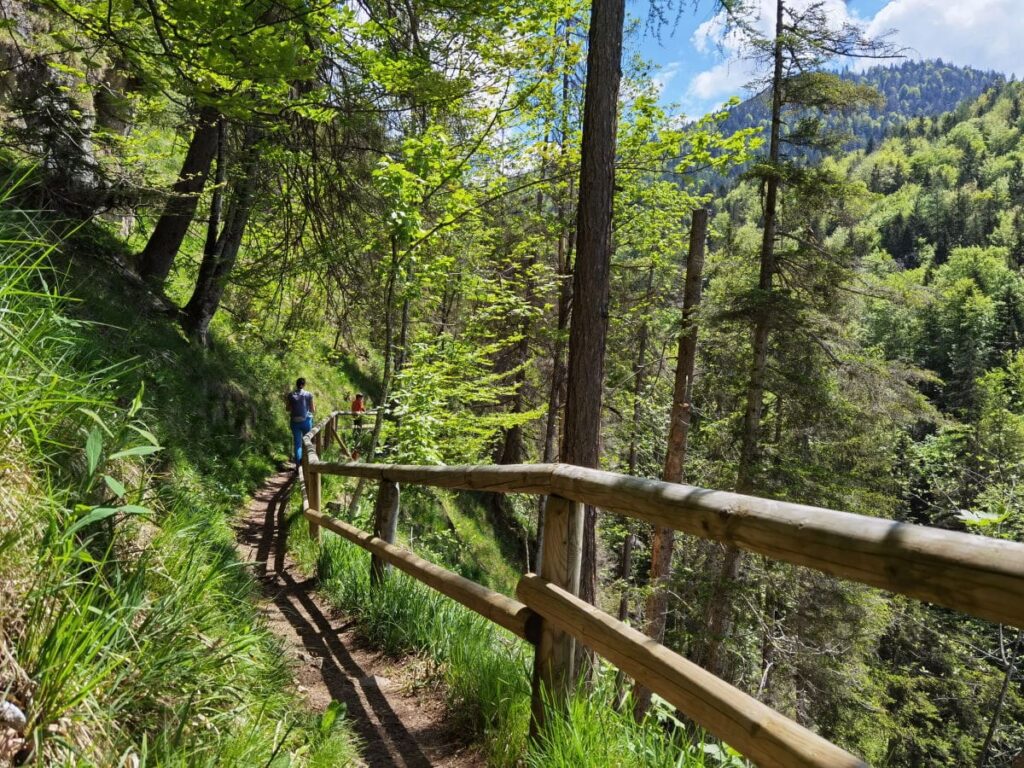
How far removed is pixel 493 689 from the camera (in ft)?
10.3

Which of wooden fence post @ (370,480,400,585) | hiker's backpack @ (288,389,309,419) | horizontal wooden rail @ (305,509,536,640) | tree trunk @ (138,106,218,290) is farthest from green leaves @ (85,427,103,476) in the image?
hiker's backpack @ (288,389,309,419)

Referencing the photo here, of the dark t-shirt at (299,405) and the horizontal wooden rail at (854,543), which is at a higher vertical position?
the horizontal wooden rail at (854,543)

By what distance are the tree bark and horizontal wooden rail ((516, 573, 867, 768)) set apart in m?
3.39

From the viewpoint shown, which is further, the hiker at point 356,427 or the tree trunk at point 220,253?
the hiker at point 356,427

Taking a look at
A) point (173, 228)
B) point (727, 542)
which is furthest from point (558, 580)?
point (173, 228)

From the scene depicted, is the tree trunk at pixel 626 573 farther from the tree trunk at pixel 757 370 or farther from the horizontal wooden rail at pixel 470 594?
the horizontal wooden rail at pixel 470 594

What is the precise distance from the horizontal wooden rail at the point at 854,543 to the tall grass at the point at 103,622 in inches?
59.2

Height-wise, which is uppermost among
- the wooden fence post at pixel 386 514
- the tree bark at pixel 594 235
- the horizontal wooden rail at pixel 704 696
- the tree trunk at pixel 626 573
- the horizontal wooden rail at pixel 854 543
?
the tree bark at pixel 594 235

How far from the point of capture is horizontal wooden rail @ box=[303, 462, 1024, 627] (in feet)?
3.48

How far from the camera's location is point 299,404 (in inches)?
466

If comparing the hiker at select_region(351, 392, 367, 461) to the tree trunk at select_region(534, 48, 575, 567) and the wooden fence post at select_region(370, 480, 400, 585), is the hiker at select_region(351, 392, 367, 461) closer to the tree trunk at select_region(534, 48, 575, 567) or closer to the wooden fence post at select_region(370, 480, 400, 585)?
the tree trunk at select_region(534, 48, 575, 567)

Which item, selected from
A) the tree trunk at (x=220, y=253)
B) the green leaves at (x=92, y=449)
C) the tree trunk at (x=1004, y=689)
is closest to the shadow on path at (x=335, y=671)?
the green leaves at (x=92, y=449)

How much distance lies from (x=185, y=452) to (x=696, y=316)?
8.91 meters

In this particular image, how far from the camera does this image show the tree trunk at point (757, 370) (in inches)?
456
